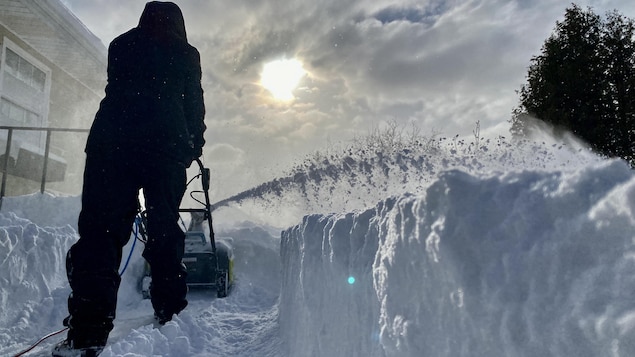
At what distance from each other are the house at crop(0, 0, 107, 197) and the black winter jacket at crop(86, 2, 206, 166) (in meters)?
8.65

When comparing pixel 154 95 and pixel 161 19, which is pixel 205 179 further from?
pixel 161 19

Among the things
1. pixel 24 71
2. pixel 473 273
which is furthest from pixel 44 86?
pixel 473 273

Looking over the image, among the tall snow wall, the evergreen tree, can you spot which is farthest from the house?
the evergreen tree

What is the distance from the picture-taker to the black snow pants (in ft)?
9.39

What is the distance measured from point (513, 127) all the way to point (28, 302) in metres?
19.5

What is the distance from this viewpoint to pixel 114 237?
3094mm

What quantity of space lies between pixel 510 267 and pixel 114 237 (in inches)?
103

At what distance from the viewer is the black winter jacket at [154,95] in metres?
3.20

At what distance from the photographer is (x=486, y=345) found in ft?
4.17

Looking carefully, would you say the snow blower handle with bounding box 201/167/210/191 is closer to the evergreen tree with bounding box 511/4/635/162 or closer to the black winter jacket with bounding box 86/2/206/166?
the black winter jacket with bounding box 86/2/206/166

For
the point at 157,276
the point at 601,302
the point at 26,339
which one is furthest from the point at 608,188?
the point at 26,339

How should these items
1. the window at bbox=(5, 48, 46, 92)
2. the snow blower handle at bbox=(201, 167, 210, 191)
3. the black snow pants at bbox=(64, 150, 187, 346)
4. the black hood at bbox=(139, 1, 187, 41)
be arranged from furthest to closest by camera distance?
the window at bbox=(5, 48, 46, 92)
the snow blower handle at bbox=(201, 167, 210, 191)
the black hood at bbox=(139, 1, 187, 41)
the black snow pants at bbox=(64, 150, 187, 346)

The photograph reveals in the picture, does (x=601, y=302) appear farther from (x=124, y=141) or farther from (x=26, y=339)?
(x=26, y=339)

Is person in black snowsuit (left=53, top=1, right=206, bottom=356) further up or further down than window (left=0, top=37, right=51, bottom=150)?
further down
